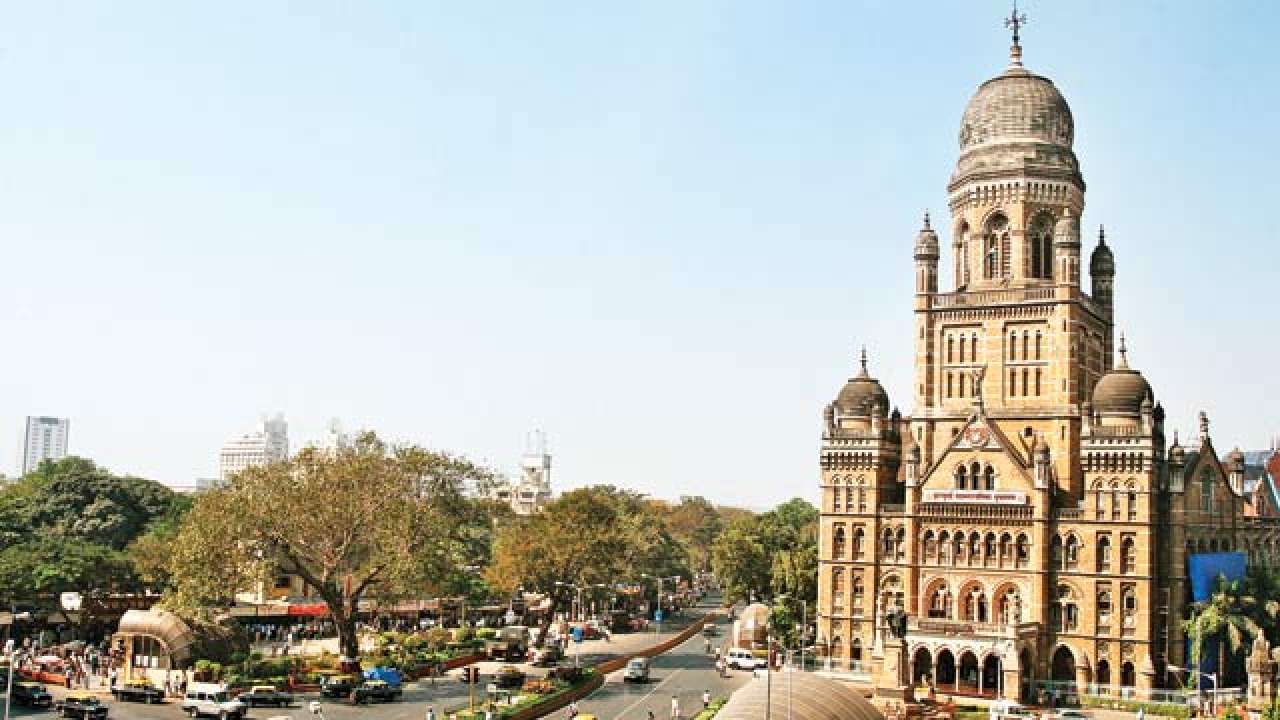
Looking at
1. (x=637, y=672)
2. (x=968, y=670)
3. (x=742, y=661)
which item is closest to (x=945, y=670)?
(x=968, y=670)

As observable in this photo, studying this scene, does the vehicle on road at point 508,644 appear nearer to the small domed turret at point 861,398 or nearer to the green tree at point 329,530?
the green tree at point 329,530

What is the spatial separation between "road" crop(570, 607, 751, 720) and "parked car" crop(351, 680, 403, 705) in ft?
26.3

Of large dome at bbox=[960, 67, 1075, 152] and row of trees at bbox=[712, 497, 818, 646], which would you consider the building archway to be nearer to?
row of trees at bbox=[712, 497, 818, 646]

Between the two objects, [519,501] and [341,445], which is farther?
[519,501]

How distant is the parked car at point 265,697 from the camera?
50.4 meters

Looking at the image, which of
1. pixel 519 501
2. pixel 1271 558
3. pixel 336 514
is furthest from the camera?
pixel 519 501

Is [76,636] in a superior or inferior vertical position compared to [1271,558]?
inferior

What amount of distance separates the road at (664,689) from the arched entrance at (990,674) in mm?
12724

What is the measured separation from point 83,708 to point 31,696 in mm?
5019

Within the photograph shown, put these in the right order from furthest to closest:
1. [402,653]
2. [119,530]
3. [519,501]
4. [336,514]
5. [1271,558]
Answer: [519,501], [119,530], [1271,558], [402,653], [336,514]

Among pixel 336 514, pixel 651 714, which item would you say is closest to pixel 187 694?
pixel 336 514

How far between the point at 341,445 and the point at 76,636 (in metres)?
23.3

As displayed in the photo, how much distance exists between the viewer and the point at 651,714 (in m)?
49.7

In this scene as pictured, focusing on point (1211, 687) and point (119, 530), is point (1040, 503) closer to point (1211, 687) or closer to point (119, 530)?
point (1211, 687)
